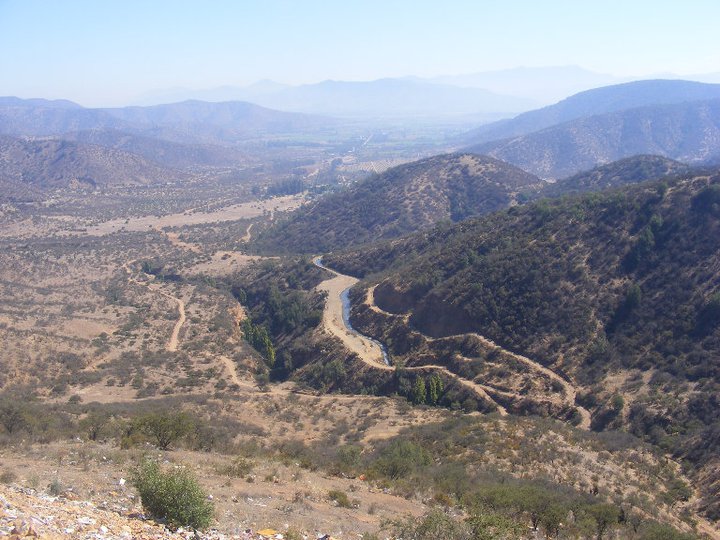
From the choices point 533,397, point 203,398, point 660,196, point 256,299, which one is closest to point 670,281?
point 660,196

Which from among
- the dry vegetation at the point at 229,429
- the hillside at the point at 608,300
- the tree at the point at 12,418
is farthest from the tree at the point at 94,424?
the hillside at the point at 608,300

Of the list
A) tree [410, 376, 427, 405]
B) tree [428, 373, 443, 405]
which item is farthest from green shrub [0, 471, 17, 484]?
tree [428, 373, 443, 405]

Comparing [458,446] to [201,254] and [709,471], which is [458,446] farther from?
[201,254]

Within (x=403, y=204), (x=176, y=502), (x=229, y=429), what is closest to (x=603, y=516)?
(x=176, y=502)

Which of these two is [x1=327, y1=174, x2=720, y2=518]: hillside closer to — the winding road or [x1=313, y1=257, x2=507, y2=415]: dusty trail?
the winding road

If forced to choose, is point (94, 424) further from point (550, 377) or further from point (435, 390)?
point (550, 377)
